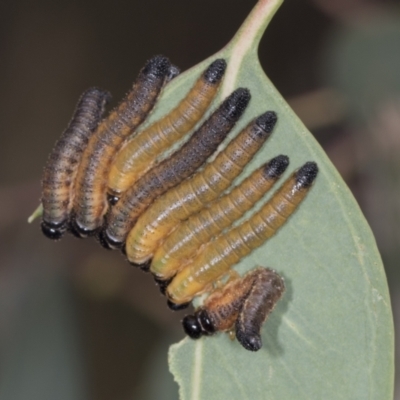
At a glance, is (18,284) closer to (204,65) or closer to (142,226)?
(142,226)

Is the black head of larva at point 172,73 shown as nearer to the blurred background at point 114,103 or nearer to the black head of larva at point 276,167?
the black head of larva at point 276,167

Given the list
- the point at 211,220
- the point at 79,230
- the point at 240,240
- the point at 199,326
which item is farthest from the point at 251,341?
the point at 79,230

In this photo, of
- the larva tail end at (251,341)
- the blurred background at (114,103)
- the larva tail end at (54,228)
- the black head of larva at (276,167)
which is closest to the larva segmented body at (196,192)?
the black head of larva at (276,167)

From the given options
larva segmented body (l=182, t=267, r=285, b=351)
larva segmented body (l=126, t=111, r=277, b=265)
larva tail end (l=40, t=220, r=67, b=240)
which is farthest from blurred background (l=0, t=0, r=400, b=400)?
larva segmented body (l=182, t=267, r=285, b=351)

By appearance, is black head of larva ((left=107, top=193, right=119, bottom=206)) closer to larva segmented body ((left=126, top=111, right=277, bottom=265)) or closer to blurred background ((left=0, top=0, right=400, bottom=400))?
larva segmented body ((left=126, top=111, right=277, bottom=265))

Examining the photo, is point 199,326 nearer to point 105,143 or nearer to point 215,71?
point 105,143

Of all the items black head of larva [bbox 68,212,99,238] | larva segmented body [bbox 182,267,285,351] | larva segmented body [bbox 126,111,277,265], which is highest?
black head of larva [bbox 68,212,99,238]
